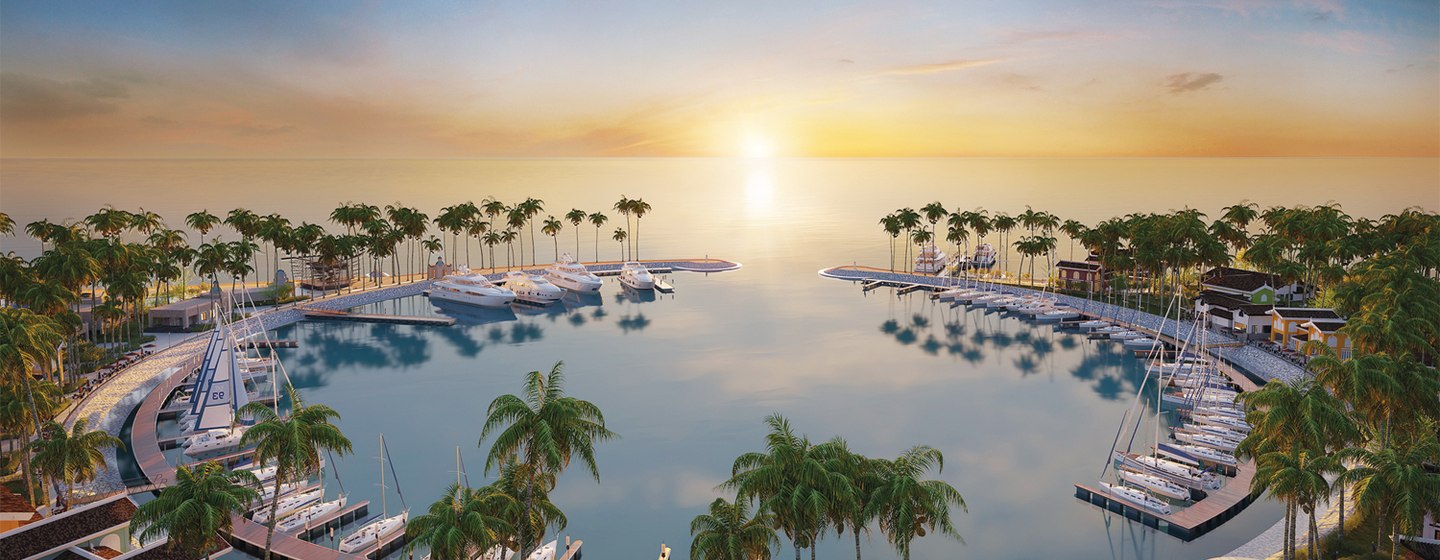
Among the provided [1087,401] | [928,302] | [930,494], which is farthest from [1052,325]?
[930,494]

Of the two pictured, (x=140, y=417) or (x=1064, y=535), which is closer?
(x=1064, y=535)

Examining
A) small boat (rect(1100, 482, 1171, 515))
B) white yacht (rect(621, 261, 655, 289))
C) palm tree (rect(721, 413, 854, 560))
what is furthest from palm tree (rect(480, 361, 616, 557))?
white yacht (rect(621, 261, 655, 289))

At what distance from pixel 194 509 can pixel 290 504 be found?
42.2ft

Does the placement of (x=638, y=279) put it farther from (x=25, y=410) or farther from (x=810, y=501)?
(x=810, y=501)

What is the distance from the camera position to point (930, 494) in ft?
93.7

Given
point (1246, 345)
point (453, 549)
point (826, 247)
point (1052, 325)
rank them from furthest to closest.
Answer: point (826, 247) → point (1052, 325) → point (1246, 345) → point (453, 549)

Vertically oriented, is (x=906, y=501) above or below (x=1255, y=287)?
below

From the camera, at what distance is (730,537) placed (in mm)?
26797

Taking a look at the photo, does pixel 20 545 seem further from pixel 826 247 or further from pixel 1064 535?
pixel 826 247

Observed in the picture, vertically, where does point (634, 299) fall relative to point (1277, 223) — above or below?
below

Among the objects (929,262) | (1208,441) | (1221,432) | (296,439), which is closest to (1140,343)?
(1221,432)

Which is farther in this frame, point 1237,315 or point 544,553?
point 1237,315

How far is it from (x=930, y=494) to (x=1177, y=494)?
68.1ft

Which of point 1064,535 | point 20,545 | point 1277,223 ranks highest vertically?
point 1277,223
